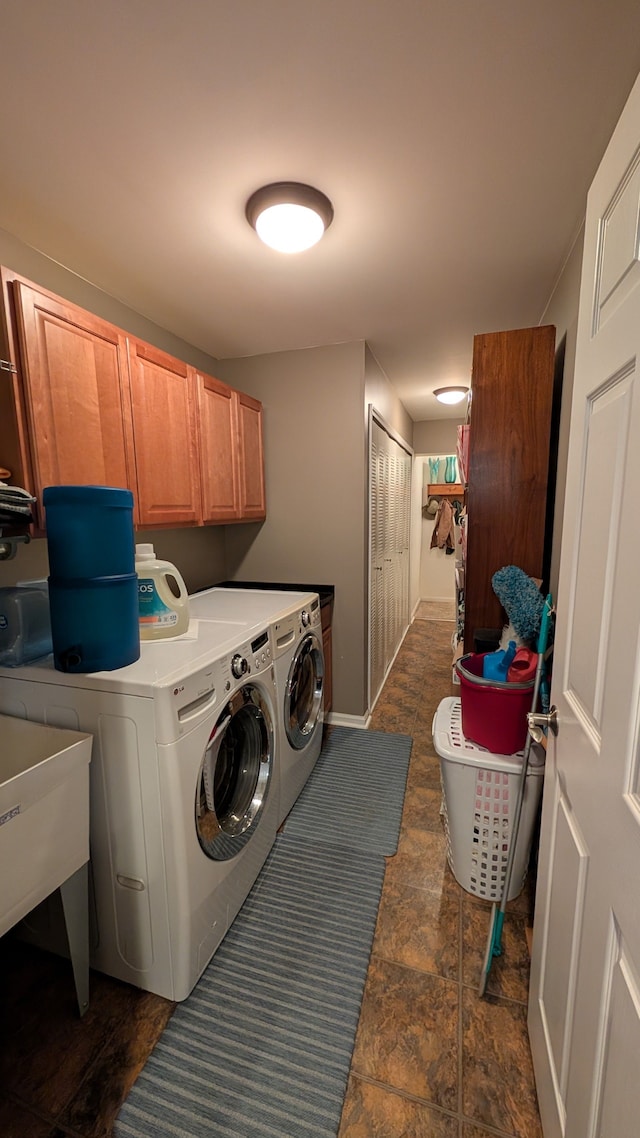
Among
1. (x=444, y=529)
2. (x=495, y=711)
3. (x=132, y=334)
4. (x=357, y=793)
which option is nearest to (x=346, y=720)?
(x=357, y=793)

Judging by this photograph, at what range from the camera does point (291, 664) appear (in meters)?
1.88

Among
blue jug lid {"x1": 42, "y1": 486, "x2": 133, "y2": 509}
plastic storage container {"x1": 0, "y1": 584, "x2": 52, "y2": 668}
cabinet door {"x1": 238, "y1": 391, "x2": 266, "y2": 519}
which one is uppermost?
cabinet door {"x1": 238, "y1": 391, "x2": 266, "y2": 519}

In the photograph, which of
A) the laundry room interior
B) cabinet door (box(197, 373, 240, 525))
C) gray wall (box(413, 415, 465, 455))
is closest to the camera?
the laundry room interior

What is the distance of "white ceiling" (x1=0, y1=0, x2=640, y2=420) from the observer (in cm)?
90

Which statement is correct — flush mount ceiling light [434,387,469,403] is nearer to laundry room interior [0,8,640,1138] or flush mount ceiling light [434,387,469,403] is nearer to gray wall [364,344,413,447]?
gray wall [364,344,413,447]

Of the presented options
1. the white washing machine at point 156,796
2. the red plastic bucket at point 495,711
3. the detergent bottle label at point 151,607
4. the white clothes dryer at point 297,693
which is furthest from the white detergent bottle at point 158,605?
the red plastic bucket at point 495,711

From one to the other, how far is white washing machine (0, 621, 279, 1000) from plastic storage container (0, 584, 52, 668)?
53mm

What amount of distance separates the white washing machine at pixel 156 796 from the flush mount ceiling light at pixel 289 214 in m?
1.40

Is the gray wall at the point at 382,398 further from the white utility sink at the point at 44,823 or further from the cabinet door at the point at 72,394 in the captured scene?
the white utility sink at the point at 44,823

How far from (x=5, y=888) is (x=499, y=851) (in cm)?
148

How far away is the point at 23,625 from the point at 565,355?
2.23 metres

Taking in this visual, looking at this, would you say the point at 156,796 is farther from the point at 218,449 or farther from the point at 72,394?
the point at 218,449

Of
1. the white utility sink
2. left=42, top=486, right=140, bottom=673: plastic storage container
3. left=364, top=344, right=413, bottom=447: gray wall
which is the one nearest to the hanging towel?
left=364, top=344, right=413, bottom=447: gray wall

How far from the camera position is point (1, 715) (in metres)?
1.29
